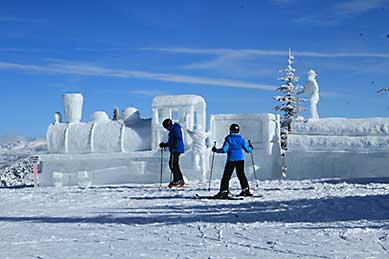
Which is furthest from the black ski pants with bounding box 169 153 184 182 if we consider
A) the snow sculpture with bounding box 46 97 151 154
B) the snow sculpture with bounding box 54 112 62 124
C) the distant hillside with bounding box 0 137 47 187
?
the distant hillside with bounding box 0 137 47 187

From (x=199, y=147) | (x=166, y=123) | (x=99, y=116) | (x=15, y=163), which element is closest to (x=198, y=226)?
(x=166, y=123)

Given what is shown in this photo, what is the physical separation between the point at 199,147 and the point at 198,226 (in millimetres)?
11344

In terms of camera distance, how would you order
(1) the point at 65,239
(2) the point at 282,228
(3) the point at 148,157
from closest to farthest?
(1) the point at 65,239 < (2) the point at 282,228 < (3) the point at 148,157

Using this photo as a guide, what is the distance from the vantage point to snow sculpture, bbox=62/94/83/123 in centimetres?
2291

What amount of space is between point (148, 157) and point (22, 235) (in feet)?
41.3

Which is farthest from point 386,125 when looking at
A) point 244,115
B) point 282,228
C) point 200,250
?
point 200,250

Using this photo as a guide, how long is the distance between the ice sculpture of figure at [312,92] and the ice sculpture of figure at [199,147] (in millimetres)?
3862

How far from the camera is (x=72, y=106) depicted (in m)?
22.9

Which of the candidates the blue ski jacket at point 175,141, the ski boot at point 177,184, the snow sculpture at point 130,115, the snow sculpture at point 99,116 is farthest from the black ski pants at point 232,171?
the snow sculpture at point 99,116

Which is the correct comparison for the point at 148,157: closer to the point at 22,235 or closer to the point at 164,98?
the point at 164,98

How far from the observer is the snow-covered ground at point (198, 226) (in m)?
6.98

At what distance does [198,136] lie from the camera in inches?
793

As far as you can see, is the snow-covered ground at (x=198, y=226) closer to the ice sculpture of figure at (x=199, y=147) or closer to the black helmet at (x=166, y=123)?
the black helmet at (x=166, y=123)

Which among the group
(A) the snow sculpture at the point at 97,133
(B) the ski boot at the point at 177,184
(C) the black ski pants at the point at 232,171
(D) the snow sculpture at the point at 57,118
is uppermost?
(D) the snow sculpture at the point at 57,118
